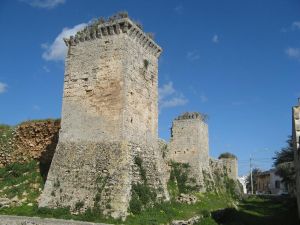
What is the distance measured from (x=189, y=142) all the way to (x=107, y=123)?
32.1 ft

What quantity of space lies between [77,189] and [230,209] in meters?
10.7

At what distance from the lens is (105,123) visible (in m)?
13.3

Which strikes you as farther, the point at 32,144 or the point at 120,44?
the point at 32,144

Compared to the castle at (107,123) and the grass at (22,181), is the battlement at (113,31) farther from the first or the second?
the grass at (22,181)

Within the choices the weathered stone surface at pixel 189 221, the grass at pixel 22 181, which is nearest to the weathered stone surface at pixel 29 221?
the grass at pixel 22 181

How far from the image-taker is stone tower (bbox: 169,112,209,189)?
860 inches

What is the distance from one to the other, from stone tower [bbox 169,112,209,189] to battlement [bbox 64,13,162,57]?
27.0 feet

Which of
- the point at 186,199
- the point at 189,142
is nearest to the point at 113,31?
the point at 186,199

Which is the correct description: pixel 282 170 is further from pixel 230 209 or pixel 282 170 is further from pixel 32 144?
pixel 32 144

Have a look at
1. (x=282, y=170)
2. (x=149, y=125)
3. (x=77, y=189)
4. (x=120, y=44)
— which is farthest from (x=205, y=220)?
(x=282, y=170)

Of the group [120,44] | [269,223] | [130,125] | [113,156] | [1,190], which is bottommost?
[269,223]

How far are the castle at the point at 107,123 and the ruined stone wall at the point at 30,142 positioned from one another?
2626mm

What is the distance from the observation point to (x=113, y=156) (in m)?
12.7

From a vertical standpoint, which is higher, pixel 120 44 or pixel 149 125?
pixel 120 44
